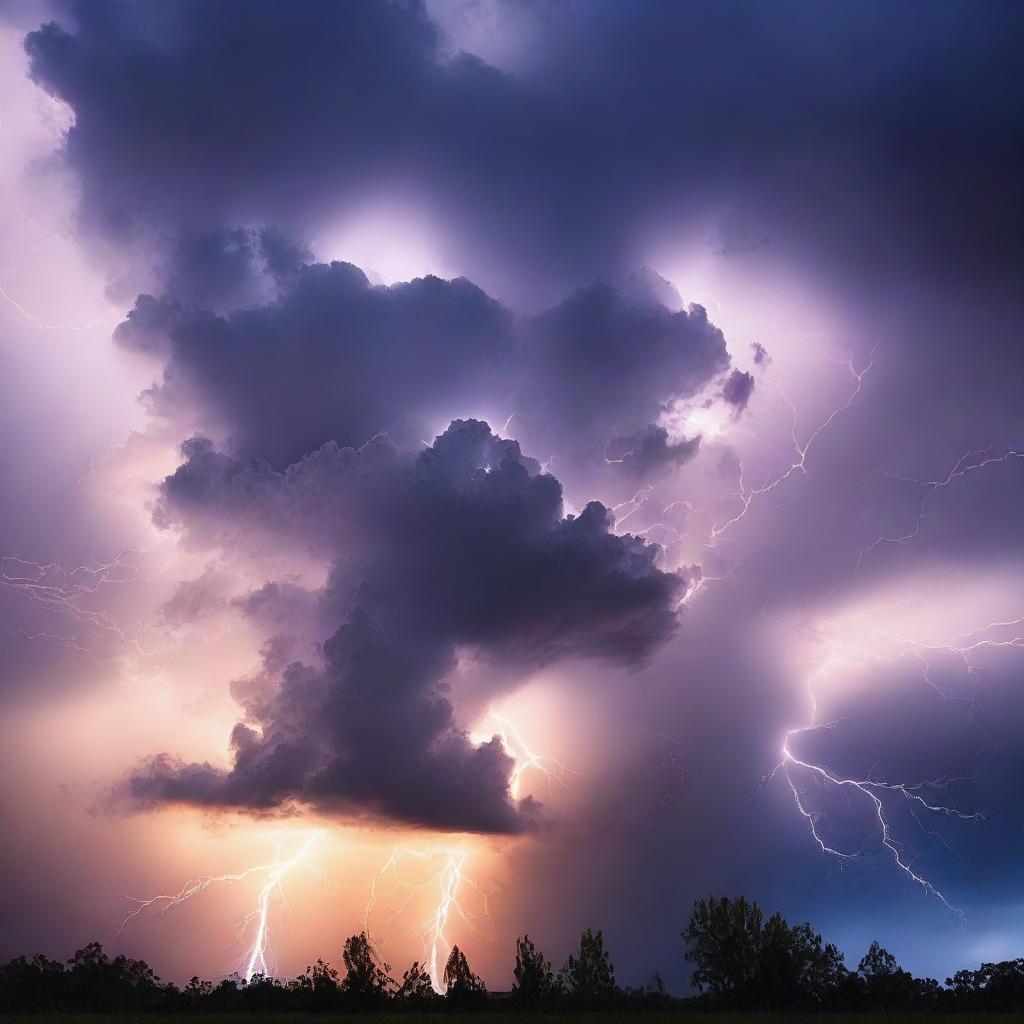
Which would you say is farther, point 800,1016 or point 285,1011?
point 285,1011

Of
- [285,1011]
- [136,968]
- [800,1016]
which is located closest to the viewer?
[800,1016]

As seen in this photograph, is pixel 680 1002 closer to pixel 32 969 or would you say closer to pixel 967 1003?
pixel 967 1003

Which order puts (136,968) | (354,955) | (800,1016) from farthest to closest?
(136,968)
(354,955)
(800,1016)

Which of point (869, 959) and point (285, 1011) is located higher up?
point (869, 959)

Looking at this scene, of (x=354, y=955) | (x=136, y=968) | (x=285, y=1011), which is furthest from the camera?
(x=136, y=968)

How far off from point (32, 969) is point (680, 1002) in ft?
197

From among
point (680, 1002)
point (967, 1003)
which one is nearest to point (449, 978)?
point (680, 1002)

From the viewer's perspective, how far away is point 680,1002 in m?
83.3

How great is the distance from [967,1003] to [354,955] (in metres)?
54.7

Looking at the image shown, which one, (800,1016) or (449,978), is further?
(449,978)

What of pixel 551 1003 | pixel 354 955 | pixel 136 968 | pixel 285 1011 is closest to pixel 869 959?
pixel 551 1003

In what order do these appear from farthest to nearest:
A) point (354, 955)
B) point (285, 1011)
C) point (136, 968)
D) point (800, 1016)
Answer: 1. point (136, 968)
2. point (354, 955)
3. point (285, 1011)
4. point (800, 1016)

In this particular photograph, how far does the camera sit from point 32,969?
85.4 meters

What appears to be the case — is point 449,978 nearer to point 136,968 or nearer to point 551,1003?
point 551,1003
